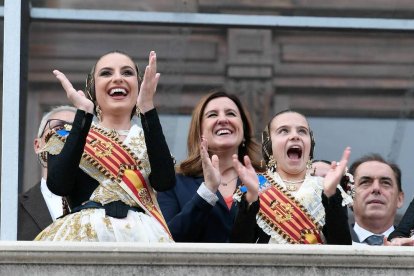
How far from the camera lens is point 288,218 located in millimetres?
8234

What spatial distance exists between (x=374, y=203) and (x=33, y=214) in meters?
1.70

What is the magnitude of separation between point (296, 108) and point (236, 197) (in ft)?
11.7

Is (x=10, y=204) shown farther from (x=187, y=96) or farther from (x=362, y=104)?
(x=362, y=104)

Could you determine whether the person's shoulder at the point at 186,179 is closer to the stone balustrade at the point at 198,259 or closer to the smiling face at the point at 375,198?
the smiling face at the point at 375,198

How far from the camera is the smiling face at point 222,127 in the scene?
8.58 metres

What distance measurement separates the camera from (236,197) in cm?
815

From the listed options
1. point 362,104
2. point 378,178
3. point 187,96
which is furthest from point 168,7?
point 378,178

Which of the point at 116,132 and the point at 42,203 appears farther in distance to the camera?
the point at 42,203

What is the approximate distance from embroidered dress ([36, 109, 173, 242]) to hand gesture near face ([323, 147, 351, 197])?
723mm

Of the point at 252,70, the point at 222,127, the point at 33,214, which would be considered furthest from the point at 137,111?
the point at 252,70

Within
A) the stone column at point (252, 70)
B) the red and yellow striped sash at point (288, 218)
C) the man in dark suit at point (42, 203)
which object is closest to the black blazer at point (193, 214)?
the red and yellow striped sash at point (288, 218)

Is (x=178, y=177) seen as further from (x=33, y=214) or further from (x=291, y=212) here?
(x=33, y=214)

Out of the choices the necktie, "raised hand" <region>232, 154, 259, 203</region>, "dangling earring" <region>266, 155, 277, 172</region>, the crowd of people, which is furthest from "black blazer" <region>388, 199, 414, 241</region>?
"raised hand" <region>232, 154, 259, 203</region>

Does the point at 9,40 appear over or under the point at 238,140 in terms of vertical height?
over
